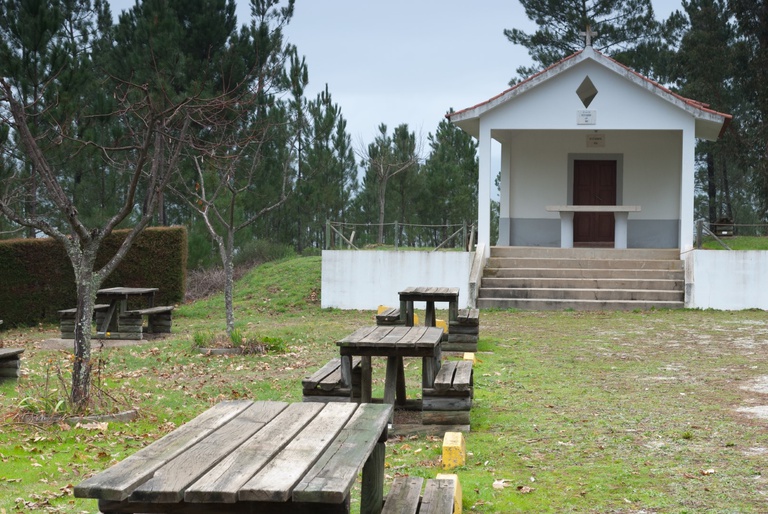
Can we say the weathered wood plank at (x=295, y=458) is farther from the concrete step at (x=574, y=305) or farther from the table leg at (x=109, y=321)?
the concrete step at (x=574, y=305)

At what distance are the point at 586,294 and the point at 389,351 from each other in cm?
1235

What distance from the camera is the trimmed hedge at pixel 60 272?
19.0 m

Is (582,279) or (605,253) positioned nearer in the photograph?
(582,279)

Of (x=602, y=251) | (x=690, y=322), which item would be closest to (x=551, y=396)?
(x=690, y=322)

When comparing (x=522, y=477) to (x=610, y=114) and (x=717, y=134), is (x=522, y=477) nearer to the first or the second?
(x=610, y=114)

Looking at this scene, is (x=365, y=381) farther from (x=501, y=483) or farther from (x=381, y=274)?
(x=381, y=274)

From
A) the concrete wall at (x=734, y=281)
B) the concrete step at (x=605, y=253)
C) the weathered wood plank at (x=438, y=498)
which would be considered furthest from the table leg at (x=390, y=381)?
the concrete step at (x=605, y=253)

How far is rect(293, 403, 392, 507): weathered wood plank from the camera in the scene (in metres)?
3.06

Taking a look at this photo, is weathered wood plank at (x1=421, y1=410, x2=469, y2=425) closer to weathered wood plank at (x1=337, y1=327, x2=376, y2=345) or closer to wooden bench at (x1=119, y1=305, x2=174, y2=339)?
weathered wood plank at (x1=337, y1=327, x2=376, y2=345)

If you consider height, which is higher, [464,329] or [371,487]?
[371,487]

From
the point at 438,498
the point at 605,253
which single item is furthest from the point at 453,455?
the point at 605,253

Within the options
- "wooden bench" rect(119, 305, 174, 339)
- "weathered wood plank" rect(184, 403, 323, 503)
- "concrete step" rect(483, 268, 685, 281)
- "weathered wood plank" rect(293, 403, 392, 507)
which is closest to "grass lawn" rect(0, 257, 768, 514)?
"wooden bench" rect(119, 305, 174, 339)

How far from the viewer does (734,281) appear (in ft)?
61.9

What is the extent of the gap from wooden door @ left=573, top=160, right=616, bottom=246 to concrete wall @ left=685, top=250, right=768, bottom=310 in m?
4.83
